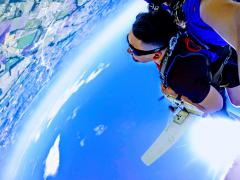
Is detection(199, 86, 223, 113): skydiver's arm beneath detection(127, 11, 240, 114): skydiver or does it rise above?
beneath

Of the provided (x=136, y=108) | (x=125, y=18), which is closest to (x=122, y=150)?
(x=136, y=108)

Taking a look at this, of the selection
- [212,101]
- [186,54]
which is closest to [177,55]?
[186,54]

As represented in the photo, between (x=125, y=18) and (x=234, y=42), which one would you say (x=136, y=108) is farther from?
(x=234, y=42)

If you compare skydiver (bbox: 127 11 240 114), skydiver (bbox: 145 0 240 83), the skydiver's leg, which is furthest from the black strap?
the skydiver's leg

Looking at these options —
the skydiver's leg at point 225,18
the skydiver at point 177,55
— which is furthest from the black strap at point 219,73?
the skydiver's leg at point 225,18

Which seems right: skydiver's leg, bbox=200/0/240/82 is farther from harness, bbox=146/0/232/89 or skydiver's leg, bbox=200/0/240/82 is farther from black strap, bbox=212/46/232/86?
black strap, bbox=212/46/232/86

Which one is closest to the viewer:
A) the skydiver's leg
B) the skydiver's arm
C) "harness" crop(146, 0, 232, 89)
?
the skydiver's leg
